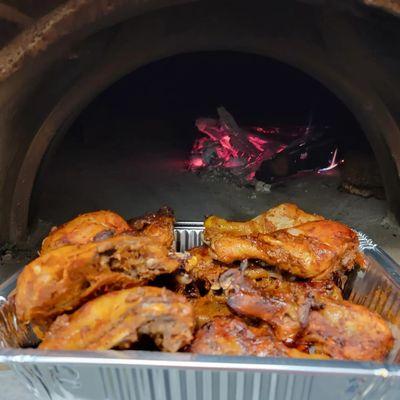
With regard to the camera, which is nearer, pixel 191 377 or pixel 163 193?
pixel 191 377

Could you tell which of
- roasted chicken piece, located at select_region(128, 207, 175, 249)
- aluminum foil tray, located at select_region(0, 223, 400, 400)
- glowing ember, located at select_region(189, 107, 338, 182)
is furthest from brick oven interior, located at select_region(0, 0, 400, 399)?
roasted chicken piece, located at select_region(128, 207, 175, 249)

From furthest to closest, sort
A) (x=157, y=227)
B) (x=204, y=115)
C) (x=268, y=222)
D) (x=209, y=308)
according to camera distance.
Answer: (x=204, y=115) → (x=268, y=222) → (x=157, y=227) → (x=209, y=308)

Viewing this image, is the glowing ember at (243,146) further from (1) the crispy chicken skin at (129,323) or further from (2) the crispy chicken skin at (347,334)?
(1) the crispy chicken skin at (129,323)

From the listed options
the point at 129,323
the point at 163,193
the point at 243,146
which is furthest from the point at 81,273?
the point at 243,146

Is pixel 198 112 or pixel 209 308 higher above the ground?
pixel 198 112

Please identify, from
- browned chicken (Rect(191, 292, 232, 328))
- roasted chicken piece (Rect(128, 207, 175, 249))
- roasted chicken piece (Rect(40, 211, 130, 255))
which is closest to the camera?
browned chicken (Rect(191, 292, 232, 328))

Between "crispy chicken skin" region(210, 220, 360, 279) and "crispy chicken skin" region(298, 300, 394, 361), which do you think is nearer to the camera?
"crispy chicken skin" region(298, 300, 394, 361)

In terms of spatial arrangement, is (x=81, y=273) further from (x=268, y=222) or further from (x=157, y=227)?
(x=268, y=222)

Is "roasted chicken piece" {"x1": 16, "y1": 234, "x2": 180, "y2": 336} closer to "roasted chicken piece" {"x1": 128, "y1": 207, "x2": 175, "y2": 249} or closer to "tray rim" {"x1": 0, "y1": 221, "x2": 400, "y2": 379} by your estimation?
"tray rim" {"x1": 0, "y1": 221, "x2": 400, "y2": 379}
